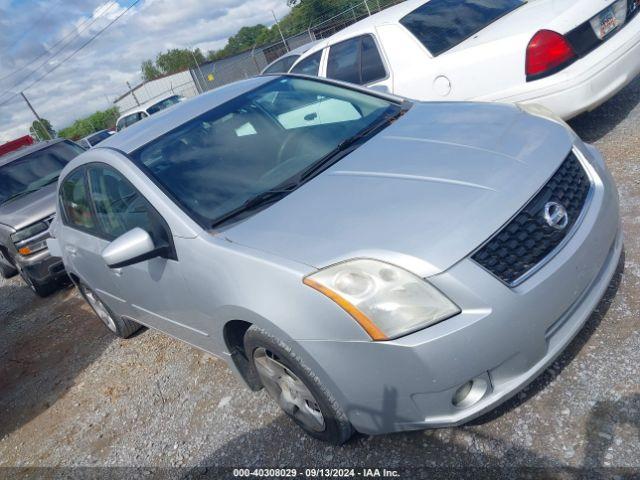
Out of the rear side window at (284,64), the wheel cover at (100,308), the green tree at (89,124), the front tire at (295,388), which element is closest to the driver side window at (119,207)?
the front tire at (295,388)

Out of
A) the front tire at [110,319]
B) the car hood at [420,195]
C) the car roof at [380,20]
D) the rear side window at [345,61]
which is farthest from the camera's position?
the rear side window at [345,61]

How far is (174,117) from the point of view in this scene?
3.19 meters

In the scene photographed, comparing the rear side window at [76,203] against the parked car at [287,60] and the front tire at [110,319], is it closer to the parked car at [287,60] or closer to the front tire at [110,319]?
the front tire at [110,319]

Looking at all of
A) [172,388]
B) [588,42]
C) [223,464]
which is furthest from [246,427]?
[588,42]

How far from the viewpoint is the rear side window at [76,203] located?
3.47 meters

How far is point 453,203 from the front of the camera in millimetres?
1998

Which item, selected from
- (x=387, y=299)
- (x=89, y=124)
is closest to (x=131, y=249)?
(x=387, y=299)

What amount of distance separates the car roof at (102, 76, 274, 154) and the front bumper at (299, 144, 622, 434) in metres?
1.78

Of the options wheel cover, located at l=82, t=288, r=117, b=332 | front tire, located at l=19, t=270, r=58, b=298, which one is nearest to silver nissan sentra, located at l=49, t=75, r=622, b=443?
wheel cover, located at l=82, t=288, r=117, b=332

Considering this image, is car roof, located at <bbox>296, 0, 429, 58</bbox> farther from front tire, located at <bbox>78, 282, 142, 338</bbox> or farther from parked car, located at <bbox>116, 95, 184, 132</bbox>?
parked car, located at <bbox>116, 95, 184, 132</bbox>

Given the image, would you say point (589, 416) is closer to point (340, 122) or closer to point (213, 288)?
point (213, 288)

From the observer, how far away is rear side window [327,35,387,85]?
498 centimetres

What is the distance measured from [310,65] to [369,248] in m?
4.49

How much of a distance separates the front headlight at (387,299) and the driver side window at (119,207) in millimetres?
1088
